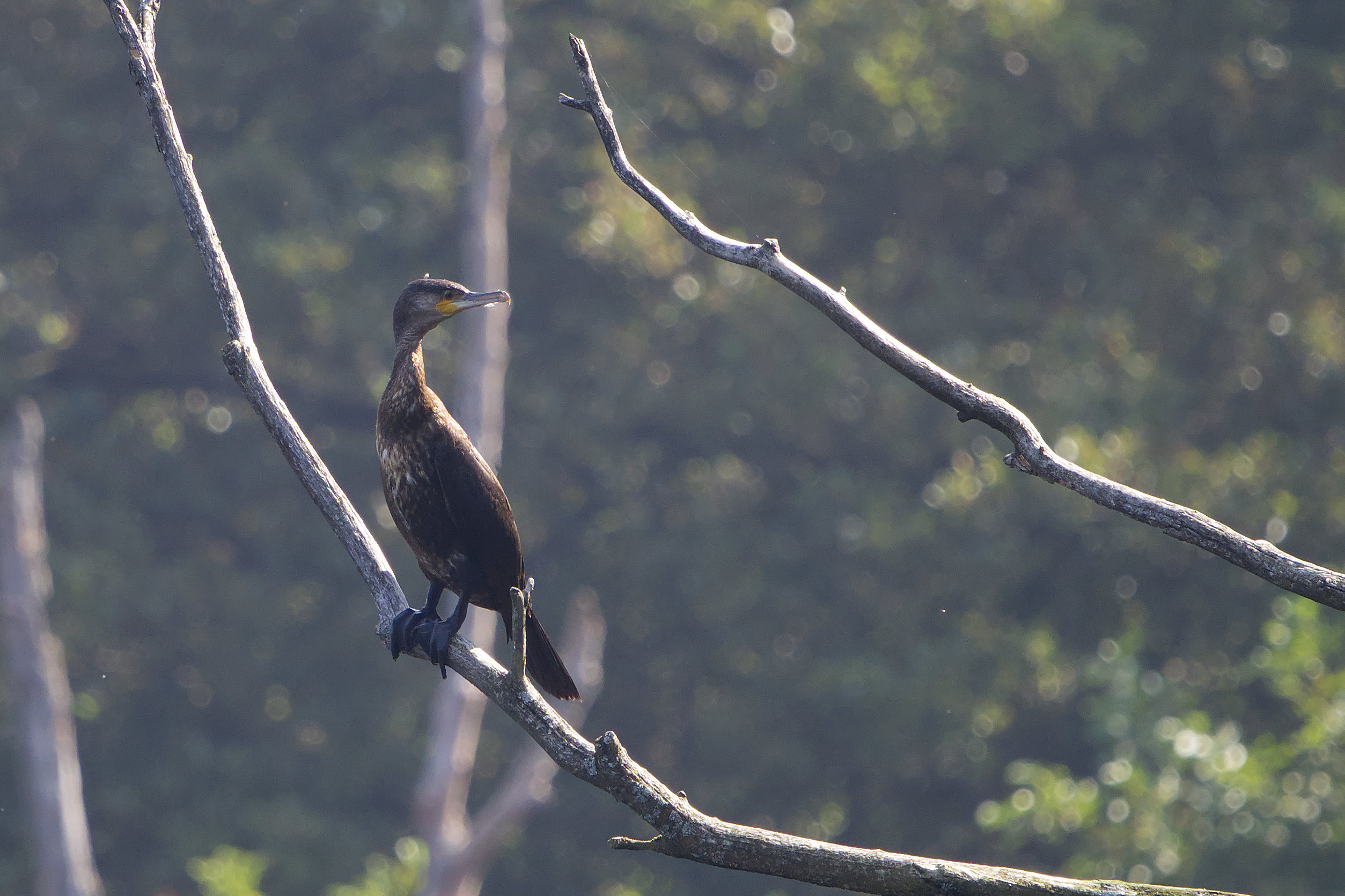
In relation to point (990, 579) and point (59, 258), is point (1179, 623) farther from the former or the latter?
point (59, 258)

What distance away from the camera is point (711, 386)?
36.3 ft

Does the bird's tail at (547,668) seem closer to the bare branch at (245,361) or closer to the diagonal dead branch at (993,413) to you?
the bare branch at (245,361)

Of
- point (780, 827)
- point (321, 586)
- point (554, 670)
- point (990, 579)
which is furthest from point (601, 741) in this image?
point (321, 586)

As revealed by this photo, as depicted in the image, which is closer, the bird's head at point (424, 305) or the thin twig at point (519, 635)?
the thin twig at point (519, 635)

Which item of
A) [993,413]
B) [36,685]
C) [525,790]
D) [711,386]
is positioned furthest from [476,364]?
[993,413]

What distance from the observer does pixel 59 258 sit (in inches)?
469

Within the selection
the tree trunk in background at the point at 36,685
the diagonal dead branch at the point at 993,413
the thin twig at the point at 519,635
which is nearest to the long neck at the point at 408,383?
the diagonal dead branch at the point at 993,413

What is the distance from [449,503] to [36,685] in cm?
778

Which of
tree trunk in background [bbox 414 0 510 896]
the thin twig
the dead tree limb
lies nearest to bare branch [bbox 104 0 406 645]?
the dead tree limb

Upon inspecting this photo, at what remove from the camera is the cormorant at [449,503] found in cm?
338

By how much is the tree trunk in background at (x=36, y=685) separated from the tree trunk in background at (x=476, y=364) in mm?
2617

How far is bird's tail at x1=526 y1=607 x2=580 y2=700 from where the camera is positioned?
3238mm

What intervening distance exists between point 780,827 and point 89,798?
6.11m

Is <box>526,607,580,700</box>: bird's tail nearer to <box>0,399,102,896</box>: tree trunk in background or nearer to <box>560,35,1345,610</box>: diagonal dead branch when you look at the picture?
<box>560,35,1345,610</box>: diagonal dead branch
